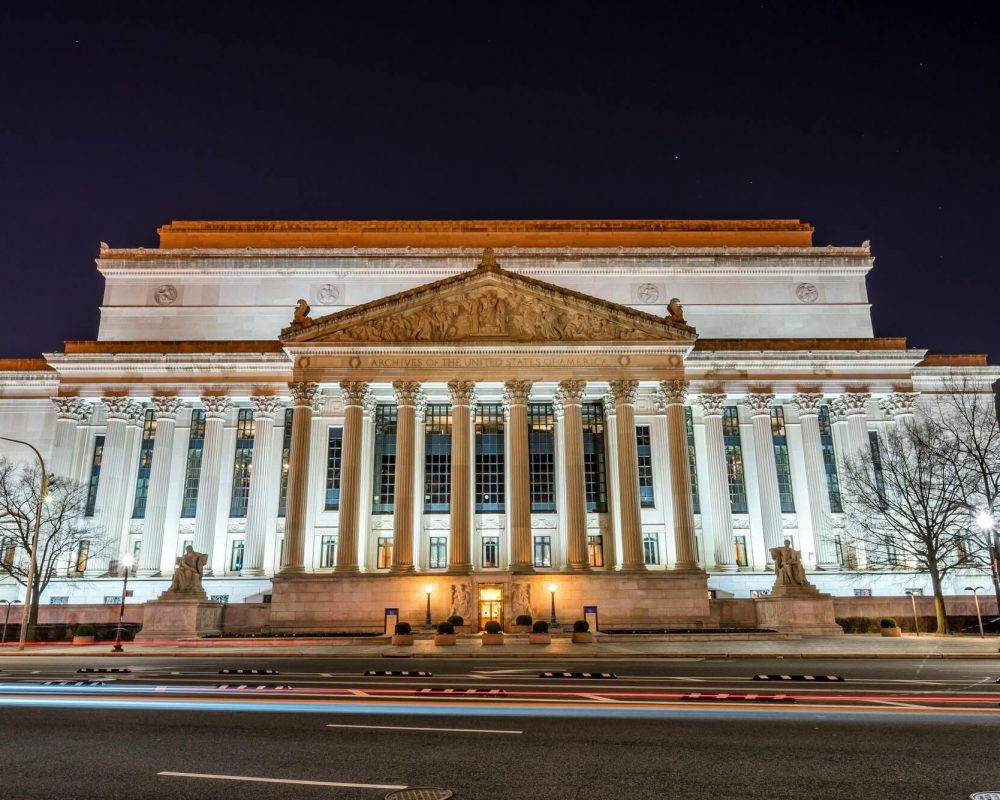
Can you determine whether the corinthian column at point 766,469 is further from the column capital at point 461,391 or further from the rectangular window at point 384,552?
the rectangular window at point 384,552

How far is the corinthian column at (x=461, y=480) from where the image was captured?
46.0m

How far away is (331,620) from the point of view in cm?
4397

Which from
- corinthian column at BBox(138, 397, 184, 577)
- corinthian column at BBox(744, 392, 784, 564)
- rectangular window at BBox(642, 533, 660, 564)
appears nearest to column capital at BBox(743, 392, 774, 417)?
corinthian column at BBox(744, 392, 784, 564)

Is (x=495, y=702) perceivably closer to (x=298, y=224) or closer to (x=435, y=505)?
(x=435, y=505)

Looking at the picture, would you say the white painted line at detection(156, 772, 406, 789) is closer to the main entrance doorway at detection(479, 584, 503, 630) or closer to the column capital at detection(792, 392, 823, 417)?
the main entrance doorway at detection(479, 584, 503, 630)

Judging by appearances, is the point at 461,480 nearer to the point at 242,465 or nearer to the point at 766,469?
the point at 242,465

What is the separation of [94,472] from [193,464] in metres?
7.40

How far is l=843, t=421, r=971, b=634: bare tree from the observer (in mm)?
44188

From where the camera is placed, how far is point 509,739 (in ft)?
36.0

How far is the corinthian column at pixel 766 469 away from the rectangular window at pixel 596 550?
12487 millimetres

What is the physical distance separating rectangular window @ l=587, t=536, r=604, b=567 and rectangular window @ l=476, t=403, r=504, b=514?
22.8 feet

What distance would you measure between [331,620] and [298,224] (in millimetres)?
41358

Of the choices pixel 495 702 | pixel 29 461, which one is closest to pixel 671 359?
pixel 495 702

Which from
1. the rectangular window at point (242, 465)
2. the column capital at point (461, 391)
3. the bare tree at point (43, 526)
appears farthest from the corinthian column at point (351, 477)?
the bare tree at point (43, 526)
